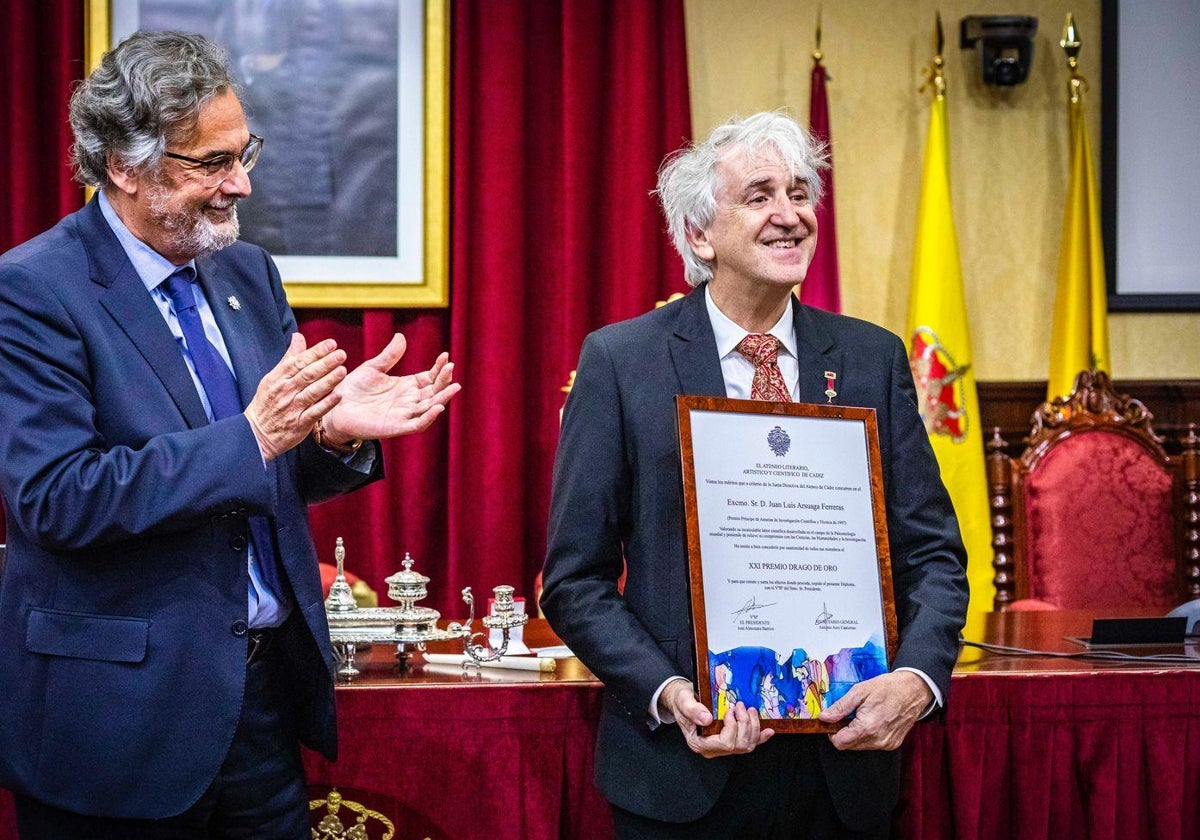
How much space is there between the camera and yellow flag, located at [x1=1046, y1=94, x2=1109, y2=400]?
4625 mm

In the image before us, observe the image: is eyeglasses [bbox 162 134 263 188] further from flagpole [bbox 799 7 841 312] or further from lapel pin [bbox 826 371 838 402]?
flagpole [bbox 799 7 841 312]

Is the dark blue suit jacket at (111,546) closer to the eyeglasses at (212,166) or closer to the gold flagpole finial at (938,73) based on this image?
the eyeglasses at (212,166)

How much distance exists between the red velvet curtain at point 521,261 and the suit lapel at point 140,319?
2767 mm

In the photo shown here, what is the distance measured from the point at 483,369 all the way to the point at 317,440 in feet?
8.76

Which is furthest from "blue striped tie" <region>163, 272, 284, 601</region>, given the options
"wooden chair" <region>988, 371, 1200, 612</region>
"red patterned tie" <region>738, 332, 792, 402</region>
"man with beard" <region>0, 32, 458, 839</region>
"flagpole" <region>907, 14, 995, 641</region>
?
"flagpole" <region>907, 14, 995, 641</region>

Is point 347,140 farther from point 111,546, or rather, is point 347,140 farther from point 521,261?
point 111,546

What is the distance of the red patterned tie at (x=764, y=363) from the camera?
1.95m

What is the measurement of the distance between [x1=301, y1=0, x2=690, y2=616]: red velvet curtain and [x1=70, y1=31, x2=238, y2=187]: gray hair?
273cm

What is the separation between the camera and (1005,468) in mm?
3738

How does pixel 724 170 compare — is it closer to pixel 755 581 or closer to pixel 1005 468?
pixel 755 581

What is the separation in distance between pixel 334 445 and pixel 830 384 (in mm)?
754

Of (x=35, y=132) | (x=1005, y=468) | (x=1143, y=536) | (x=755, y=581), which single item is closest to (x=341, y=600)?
(x=755, y=581)

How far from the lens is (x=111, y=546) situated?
1620 millimetres

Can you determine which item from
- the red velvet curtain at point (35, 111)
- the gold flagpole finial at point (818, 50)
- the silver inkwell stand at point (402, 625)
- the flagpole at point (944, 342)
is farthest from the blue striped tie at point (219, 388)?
the gold flagpole finial at point (818, 50)
